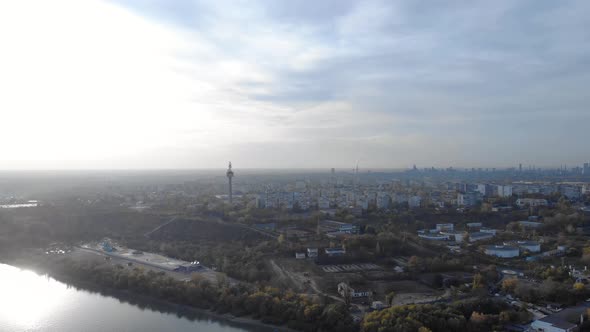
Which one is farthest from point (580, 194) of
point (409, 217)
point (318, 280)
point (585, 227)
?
point (318, 280)

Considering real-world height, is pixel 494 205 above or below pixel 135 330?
above

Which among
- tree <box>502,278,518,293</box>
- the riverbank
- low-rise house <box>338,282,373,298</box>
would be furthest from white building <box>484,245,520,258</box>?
the riverbank

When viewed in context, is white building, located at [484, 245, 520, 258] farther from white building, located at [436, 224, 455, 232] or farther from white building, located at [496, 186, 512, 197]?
white building, located at [496, 186, 512, 197]

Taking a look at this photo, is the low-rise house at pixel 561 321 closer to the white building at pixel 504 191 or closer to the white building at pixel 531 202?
the white building at pixel 531 202

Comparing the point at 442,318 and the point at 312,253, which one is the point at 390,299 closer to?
the point at 442,318

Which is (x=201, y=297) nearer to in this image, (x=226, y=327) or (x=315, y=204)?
(x=226, y=327)

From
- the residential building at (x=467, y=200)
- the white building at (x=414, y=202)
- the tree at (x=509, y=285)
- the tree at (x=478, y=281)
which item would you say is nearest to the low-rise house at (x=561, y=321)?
the tree at (x=509, y=285)
